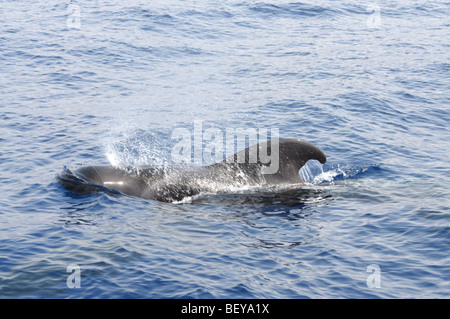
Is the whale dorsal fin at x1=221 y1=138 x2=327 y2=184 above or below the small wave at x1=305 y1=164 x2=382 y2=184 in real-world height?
above

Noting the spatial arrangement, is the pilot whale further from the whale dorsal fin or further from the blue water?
the blue water

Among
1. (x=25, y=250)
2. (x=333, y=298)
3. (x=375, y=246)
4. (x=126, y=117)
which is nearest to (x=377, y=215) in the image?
(x=375, y=246)

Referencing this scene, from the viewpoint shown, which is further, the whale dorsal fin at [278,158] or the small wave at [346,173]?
the small wave at [346,173]

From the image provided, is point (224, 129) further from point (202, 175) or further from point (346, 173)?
point (202, 175)

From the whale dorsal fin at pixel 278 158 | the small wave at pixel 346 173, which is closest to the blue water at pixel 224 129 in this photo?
the small wave at pixel 346 173

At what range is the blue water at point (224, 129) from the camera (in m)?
10.9

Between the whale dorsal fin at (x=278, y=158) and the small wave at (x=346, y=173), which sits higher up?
the whale dorsal fin at (x=278, y=158)


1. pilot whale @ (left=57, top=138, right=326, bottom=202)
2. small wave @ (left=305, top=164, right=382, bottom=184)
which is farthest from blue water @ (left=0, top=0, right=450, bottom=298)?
pilot whale @ (left=57, top=138, right=326, bottom=202)

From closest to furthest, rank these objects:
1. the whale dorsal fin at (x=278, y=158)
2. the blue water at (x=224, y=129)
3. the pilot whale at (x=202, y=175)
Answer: the blue water at (x=224, y=129), the pilot whale at (x=202, y=175), the whale dorsal fin at (x=278, y=158)

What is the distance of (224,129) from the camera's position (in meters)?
22.0

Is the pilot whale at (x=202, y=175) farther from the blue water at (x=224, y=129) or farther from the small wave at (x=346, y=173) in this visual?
the small wave at (x=346, y=173)

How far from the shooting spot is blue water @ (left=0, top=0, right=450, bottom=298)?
35.9 ft

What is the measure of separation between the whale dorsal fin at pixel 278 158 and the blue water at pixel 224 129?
658 mm
